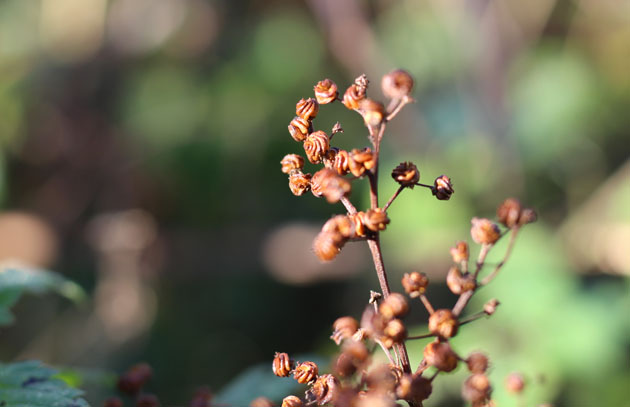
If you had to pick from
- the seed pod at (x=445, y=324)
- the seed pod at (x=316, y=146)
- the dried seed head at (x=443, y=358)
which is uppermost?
the seed pod at (x=316, y=146)

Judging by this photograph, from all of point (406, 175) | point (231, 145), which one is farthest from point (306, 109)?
point (231, 145)

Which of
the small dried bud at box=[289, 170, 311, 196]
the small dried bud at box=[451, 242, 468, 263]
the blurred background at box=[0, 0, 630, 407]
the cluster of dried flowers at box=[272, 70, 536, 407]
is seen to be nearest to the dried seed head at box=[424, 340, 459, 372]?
the cluster of dried flowers at box=[272, 70, 536, 407]

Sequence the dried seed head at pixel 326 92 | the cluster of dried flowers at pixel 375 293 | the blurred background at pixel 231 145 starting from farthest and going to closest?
the blurred background at pixel 231 145 → the dried seed head at pixel 326 92 → the cluster of dried flowers at pixel 375 293

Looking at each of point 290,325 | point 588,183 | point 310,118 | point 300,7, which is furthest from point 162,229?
point 310,118

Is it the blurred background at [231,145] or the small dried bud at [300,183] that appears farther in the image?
the blurred background at [231,145]

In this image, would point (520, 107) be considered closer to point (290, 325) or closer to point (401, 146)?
point (401, 146)

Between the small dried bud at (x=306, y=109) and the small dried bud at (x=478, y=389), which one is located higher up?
the small dried bud at (x=306, y=109)

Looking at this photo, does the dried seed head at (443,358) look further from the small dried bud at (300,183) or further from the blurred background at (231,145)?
the blurred background at (231,145)

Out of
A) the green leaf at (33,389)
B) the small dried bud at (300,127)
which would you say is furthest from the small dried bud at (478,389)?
the green leaf at (33,389)
